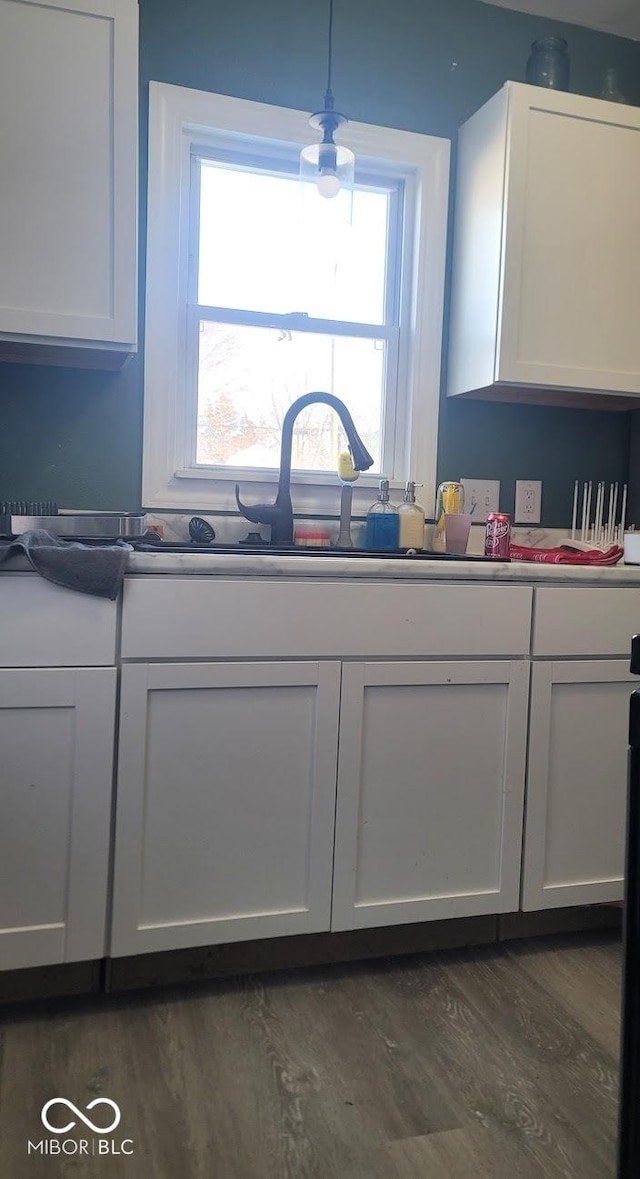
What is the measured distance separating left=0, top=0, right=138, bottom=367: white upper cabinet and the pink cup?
1001 millimetres

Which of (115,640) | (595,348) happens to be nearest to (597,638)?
(595,348)

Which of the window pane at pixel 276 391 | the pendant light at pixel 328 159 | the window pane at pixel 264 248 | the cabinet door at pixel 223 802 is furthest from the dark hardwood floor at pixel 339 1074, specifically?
the pendant light at pixel 328 159

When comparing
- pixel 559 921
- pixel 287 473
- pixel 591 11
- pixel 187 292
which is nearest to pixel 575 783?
pixel 559 921

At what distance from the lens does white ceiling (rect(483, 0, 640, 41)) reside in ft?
8.18

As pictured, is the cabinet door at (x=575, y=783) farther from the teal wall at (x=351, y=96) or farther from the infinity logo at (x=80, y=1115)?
the infinity logo at (x=80, y=1115)

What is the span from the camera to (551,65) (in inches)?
92.7

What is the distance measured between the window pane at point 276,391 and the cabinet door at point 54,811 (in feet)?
3.19

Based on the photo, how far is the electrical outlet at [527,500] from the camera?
8.52ft

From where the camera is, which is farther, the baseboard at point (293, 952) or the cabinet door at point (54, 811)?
the baseboard at point (293, 952)

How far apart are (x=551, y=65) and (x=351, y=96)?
56 centimetres

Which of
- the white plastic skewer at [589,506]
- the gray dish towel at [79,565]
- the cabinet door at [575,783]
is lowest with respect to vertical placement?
the cabinet door at [575,783]

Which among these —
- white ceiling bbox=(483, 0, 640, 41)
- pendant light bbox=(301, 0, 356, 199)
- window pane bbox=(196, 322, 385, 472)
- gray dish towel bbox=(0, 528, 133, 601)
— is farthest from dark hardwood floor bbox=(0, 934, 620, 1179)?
white ceiling bbox=(483, 0, 640, 41)

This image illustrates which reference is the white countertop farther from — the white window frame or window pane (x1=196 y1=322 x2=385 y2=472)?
window pane (x1=196 y1=322 x2=385 y2=472)

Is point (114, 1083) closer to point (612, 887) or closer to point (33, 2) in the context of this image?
point (612, 887)
